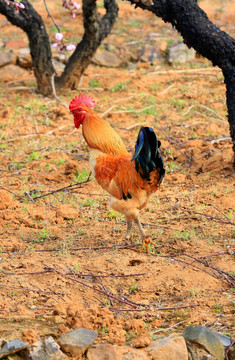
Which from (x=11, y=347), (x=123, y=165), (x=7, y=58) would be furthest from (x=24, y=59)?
(x=11, y=347)

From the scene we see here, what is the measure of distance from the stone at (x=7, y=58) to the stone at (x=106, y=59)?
1.88 metres

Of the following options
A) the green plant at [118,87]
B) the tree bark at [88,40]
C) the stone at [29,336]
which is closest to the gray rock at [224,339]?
the stone at [29,336]

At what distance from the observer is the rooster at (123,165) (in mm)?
4586

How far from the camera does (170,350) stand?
3.33m

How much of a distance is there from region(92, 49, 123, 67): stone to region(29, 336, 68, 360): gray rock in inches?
373

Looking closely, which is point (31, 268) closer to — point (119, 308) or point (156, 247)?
point (119, 308)

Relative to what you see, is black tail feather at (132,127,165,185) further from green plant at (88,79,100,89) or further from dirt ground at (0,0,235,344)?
green plant at (88,79,100,89)

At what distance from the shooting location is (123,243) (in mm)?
5293

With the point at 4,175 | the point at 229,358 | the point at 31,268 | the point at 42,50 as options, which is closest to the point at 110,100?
the point at 42,50

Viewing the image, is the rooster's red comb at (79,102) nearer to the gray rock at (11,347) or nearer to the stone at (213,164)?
the stone at (213,164)

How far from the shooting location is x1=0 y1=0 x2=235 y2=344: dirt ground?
3963 mm

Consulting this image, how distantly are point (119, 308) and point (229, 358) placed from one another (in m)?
1.00

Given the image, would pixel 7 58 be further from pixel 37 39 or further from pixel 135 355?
pixel 135 355

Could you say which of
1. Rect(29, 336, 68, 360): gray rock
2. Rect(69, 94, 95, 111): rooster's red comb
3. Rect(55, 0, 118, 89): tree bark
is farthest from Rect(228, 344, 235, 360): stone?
Rect(55, 0, 118, 89): tree bark
